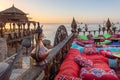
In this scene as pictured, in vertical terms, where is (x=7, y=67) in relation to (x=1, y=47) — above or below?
above

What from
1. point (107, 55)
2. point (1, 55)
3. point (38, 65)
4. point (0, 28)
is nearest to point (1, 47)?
point (1, 55)

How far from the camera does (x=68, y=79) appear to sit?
101 inches

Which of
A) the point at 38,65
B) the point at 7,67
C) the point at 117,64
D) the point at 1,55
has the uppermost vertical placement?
the point at 7,67

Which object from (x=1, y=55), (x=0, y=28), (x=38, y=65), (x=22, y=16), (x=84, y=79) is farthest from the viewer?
(x=22, y=16)

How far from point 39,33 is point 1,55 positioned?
10.7m

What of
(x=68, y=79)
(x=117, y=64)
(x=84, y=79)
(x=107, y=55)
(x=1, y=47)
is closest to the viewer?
(x=68, y=79)

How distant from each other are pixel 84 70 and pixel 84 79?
0.24 metres

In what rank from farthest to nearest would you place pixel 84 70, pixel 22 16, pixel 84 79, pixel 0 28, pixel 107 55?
1. pixel 22 16
2. pixel 0 28
3. pixel 107 55
4. pixel 84 70
5. pixel 84 79

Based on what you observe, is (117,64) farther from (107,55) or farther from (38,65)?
(38,65)

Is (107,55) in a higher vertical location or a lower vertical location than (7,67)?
lower

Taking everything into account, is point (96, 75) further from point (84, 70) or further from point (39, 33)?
point (39, 33)

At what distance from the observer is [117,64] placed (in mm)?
5176

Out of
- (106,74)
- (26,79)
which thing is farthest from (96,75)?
(26,79)

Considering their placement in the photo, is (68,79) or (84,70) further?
(84,70)
